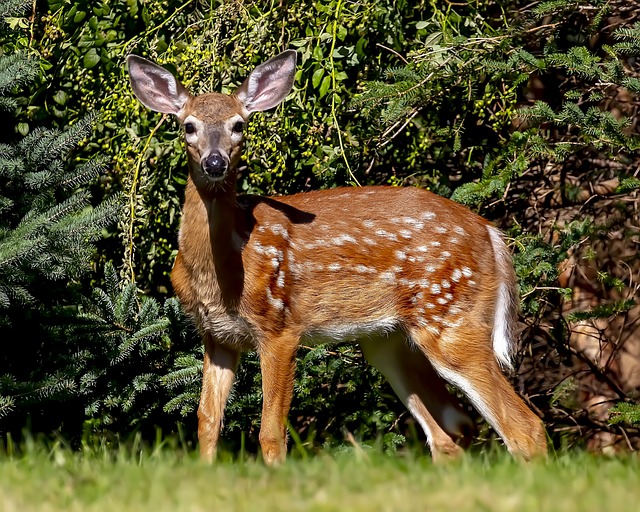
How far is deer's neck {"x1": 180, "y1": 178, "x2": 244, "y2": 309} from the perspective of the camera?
560 centimetres

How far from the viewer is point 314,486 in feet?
10.2

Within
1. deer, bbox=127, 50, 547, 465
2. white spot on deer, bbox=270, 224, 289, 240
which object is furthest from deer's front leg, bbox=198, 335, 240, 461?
white spot on deer, bbox=270, 224, 289, 240

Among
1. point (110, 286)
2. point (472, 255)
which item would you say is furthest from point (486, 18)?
point (110, 286)

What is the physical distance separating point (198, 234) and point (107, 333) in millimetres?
1276

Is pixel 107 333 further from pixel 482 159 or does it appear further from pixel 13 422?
pixel 482 159

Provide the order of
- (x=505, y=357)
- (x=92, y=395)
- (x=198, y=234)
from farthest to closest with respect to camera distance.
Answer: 1. (x=92, y=395)
2. (x=505, y=357)
3. (x=198, y=234)

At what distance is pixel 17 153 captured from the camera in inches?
251

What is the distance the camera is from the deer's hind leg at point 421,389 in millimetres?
6281

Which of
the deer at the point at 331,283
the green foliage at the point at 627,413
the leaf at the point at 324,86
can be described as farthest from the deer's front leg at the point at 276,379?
the green foliage at the point at 627,413

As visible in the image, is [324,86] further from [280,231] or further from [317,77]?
[280,231]

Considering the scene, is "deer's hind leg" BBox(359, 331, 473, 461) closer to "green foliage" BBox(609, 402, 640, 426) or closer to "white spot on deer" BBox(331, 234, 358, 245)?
"white spot on deer" BBox(331, 234, 358, 245)

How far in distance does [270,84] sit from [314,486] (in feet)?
10.6

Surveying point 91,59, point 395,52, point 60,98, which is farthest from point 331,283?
point 60,98

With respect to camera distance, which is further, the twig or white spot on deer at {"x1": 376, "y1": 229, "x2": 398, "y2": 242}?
the twig
